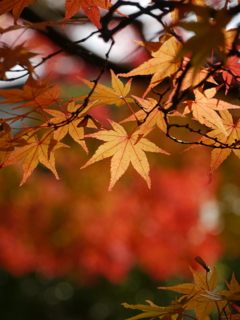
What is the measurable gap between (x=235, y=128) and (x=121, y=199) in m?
3.33

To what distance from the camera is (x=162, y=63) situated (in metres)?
0.60

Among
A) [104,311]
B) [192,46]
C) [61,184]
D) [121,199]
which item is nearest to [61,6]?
[61,184]

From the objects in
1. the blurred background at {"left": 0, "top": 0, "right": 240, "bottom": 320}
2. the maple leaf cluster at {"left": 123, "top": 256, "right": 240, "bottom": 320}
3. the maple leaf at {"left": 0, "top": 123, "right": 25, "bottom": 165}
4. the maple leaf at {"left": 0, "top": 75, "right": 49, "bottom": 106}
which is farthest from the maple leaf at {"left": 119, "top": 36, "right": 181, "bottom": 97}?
the blurred background at {"left": 0, "top": 0, "right": 240, "bottom": 320}

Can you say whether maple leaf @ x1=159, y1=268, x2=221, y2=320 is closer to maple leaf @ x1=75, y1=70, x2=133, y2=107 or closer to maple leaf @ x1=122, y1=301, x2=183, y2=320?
maple leaf @ x1=122, y1=301, x2=183, y2=320

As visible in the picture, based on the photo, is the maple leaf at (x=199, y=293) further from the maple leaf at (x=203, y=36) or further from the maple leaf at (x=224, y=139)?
the maple leaf at (x=203, y=36)

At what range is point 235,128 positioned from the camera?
752mm

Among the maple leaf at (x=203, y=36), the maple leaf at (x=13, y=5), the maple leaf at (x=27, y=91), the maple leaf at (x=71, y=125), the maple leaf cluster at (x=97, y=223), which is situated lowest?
the maple leaf cluster at (x=97, y=223)

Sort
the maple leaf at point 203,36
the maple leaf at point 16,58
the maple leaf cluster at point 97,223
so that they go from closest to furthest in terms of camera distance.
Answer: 1. the maple leaf at point 203,36
2. the maple leaf at point 16,58
3. the maple leaf cluster at point 97,223

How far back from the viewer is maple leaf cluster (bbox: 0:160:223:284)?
3.79 m

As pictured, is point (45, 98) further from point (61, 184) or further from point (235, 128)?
point (61, 184)

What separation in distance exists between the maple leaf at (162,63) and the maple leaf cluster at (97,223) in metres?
3.26

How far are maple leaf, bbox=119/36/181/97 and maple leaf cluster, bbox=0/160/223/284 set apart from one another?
3.26 metres

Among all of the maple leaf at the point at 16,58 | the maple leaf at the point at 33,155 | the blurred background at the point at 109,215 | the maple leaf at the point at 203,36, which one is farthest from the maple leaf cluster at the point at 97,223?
the maple leaf at the point at 203,36

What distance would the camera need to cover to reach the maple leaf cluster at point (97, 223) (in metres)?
3.79
